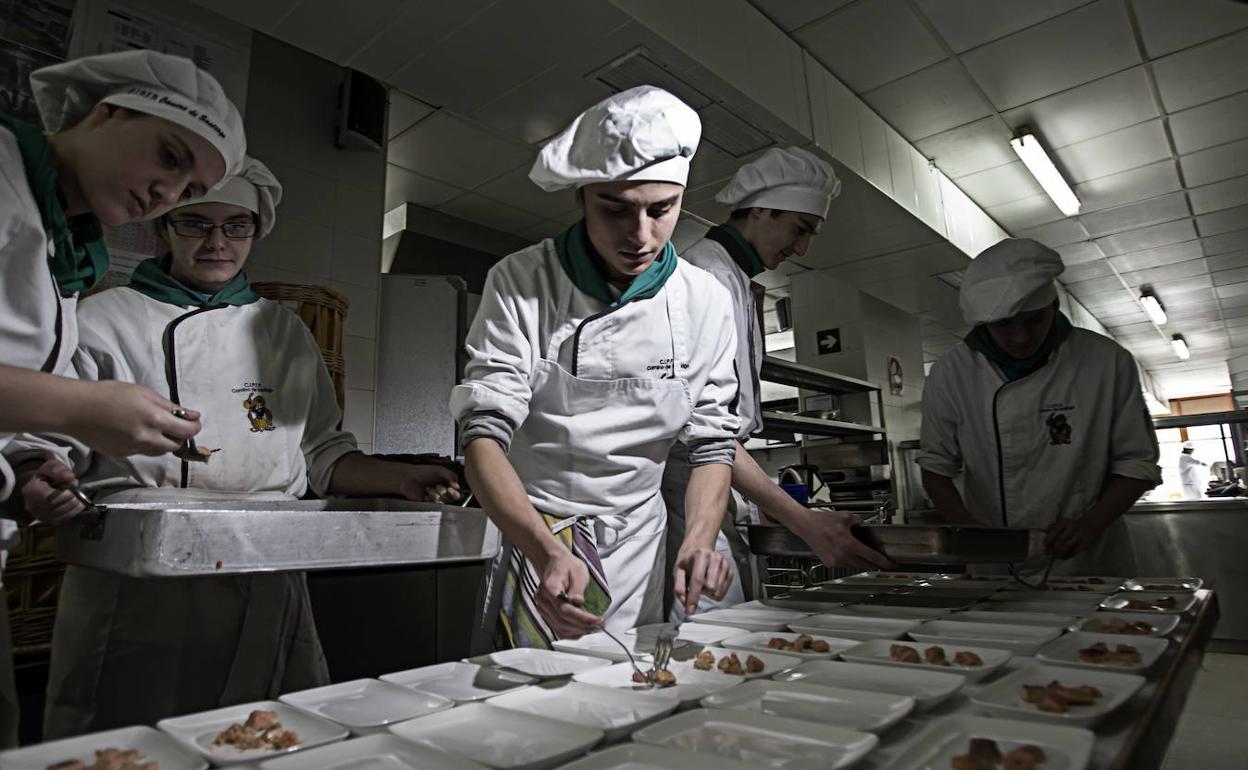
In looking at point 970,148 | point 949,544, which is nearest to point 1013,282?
point 949,544

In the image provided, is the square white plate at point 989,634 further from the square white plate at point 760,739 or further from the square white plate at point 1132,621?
the square white plate at point 760,739

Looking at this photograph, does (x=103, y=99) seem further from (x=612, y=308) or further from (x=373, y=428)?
(x=373, y=428)

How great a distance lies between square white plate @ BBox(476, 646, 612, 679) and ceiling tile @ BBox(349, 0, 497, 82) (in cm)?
236

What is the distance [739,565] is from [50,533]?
154cm

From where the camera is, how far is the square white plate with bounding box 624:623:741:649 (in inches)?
43.4

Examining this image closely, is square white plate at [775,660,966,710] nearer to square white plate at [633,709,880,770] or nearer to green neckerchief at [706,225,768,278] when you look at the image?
square white plate at [633,709,880,770]

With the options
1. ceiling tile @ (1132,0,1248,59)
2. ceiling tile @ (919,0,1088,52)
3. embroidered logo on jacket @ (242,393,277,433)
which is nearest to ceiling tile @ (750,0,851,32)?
ceiling tile @ (919,0,1088,52)

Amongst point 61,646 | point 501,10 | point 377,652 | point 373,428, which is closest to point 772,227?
point 501,10

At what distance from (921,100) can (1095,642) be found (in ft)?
11.9

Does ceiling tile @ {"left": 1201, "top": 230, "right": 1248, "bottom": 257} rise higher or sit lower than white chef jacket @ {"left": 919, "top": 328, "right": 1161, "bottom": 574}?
higher

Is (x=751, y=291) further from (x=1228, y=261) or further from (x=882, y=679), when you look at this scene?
(x=1228, y=261)

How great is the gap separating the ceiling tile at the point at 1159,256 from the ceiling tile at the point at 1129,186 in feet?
4.30

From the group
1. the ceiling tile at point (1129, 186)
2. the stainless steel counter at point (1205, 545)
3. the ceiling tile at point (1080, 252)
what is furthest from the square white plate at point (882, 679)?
the ceiling tile at point (1080, 252)

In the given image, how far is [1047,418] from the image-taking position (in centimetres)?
219
